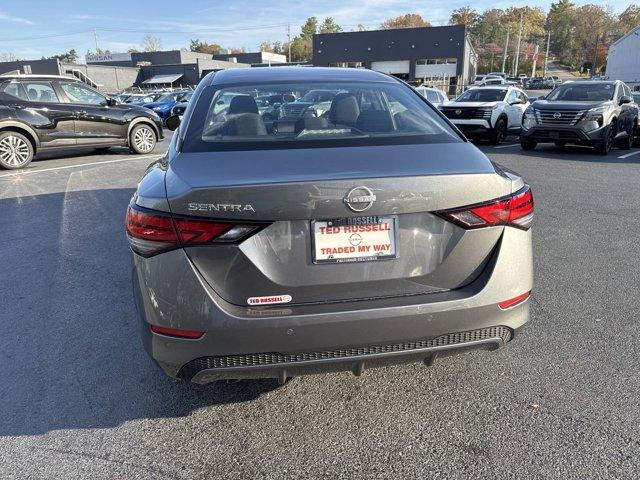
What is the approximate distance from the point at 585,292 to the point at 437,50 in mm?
53774

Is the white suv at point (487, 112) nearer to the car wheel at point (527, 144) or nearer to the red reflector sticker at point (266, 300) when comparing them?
the car wheel at point (527, 144)

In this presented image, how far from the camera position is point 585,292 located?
4.08m

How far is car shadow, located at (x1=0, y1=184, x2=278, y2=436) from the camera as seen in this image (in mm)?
2721

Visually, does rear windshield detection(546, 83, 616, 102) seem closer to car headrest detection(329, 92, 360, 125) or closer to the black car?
the black car

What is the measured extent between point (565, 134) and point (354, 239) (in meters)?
11.4

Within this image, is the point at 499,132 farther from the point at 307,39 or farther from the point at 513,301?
the point at 307,39

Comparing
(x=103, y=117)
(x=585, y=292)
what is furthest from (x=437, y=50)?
(x=585, y=292)

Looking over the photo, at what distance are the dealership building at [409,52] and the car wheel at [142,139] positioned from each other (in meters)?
42.7

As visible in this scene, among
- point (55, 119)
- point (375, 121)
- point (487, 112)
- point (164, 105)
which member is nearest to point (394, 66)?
point (164, 105)

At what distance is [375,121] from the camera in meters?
2.93

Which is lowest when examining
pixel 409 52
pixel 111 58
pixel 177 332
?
pixel 177 332

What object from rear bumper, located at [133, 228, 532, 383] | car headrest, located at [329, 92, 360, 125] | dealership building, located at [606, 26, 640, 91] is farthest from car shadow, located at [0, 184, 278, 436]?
dealership building, located at [606, 26, 640, 91]

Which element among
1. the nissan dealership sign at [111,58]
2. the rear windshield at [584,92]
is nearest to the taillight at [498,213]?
the rear windshield at [584,92]

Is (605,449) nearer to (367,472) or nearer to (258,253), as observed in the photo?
(367,472)
